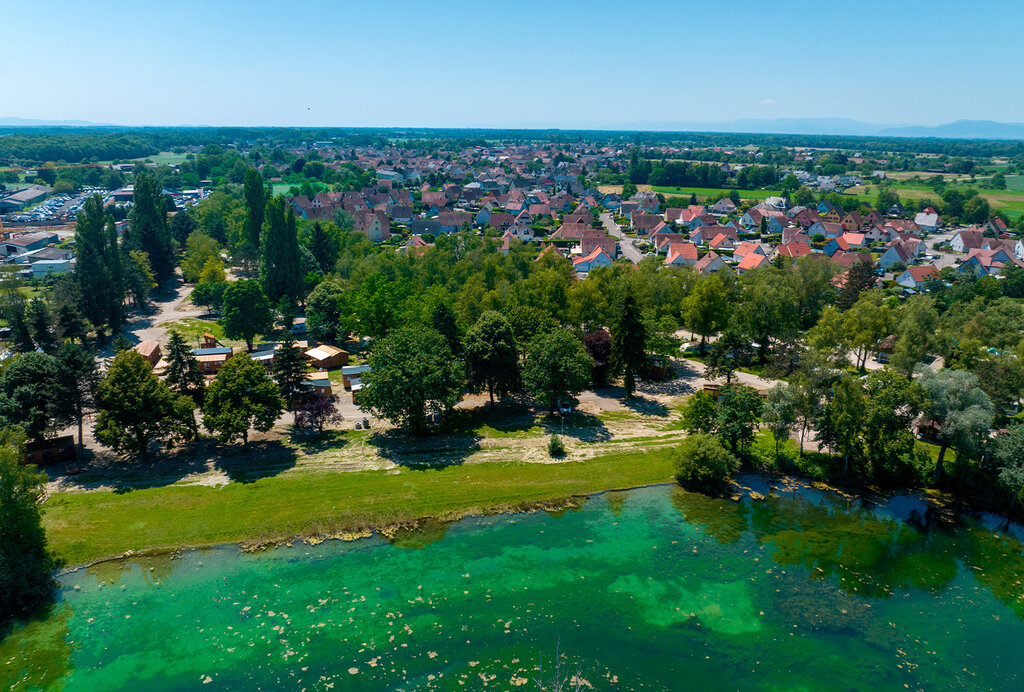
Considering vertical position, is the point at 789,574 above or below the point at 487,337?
below

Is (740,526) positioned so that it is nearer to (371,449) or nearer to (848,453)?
(848,453)

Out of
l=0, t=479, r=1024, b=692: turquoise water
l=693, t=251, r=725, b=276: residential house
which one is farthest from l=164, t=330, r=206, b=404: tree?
l=693, t=251, r=725, b=276: residential house

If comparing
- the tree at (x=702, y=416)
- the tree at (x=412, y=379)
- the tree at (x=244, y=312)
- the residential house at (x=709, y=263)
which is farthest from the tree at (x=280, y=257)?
the residential house at (x=709, y=263)

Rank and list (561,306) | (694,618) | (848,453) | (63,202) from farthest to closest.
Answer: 1. (63,202)
2. (561,306)
3. (848,453)
4. (694,618)

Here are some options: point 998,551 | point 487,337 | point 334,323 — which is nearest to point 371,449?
point 487,337

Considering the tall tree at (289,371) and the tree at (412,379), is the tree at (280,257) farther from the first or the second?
the tree at (412,379)

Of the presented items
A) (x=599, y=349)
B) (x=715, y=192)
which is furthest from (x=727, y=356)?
(x=715, y=192)

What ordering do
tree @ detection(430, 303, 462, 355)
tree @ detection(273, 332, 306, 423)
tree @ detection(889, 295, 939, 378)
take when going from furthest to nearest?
tree @ detection(430, 303, 462, 355) < tree @ detection(889, 295, 939, 378) < tree @ detection(273, 332, 306, 423)

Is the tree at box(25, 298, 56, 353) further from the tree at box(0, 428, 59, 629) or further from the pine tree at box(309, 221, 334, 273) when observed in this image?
the pine tree at box(309, 221, 334, 273)
